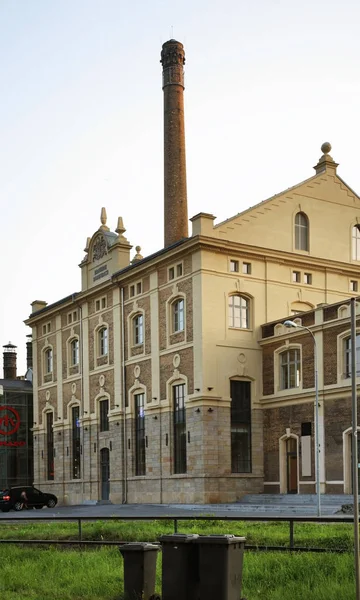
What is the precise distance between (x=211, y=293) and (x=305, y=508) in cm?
1230

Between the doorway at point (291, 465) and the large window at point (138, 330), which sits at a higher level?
the large window at point (138, 330)

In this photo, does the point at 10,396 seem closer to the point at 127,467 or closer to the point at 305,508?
the point at 127,467

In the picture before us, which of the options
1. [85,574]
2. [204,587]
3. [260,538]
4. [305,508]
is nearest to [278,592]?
[204,587]

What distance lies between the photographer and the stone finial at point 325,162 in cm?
4812

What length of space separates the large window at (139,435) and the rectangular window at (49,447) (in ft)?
40.3

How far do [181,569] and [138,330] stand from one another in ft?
121

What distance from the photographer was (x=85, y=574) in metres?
14.9

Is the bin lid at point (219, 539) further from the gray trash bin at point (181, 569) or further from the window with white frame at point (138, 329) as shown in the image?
the window with white frame at point (138, 329)

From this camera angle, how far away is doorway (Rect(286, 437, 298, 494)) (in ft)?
137

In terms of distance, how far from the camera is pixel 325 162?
4809cm

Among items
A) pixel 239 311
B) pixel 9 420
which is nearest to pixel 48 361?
pixel 9 420

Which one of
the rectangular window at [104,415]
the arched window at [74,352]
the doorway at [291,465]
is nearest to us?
the doorway at [291,465]

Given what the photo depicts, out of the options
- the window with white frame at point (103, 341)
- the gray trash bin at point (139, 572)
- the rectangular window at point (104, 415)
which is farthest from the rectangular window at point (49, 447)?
the gray trash bin at point (139, 572)

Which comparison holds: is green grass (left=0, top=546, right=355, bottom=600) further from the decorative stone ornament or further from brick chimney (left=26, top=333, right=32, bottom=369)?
brick chimney (left=26, top=333, right=32, bottom=369)
